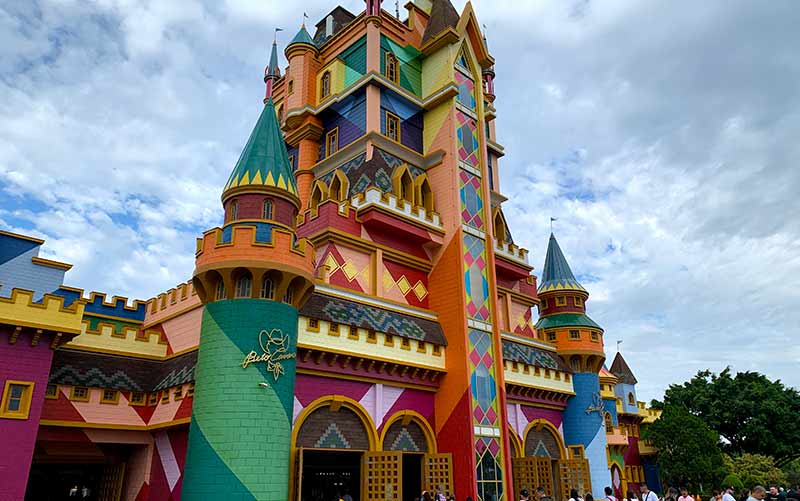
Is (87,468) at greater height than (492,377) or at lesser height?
lesser

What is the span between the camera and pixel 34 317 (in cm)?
1777

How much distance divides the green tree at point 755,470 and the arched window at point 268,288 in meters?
40.8

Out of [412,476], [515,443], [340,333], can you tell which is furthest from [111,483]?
[515,443]

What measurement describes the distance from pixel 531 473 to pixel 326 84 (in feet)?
71.1

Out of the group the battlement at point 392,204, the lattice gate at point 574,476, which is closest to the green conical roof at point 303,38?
the battlement at point 392,204

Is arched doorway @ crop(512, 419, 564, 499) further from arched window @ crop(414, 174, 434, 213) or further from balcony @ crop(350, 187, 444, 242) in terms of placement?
arched window @ crop(414, 174, 434, 213)

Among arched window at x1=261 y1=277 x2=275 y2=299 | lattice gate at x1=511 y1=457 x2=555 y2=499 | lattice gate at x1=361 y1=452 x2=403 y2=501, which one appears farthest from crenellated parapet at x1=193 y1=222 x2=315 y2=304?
lattice gate at x1=511 y1=457 x2=555 y2=499

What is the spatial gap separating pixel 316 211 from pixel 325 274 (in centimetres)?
330

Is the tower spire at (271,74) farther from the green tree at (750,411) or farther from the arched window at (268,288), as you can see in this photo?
the green tree at (750,411)

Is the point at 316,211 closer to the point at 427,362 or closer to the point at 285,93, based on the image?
the point at 427,362

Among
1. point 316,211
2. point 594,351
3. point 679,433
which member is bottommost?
point 679,433

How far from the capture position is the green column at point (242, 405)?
17.1 meters

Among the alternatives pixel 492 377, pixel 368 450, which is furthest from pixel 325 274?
pixel 492 377

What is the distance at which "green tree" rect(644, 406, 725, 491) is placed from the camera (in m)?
41.8
